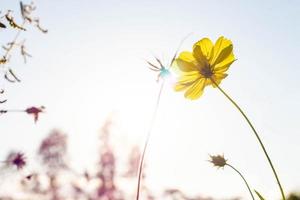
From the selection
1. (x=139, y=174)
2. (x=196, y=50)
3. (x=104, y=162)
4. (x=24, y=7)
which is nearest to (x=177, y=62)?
(x=196, y=50)

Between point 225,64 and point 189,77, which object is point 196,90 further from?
point 225,64

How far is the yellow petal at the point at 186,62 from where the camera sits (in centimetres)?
272

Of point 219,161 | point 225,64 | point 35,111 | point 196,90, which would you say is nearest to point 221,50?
point 225,64

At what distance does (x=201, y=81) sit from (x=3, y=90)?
1.65 m

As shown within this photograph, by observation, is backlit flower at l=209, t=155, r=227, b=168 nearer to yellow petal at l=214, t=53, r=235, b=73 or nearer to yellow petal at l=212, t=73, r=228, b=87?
yellow petal at l=212, t=73, r=228, b=87

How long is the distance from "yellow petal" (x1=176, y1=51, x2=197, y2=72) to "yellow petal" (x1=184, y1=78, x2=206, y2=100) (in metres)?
0.10

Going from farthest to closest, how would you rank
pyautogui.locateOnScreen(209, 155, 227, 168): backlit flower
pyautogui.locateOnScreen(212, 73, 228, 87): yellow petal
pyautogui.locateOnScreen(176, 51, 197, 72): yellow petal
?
1. pyautogui.locateOnScreen(176, 51, 197, 72): yellow petal
2. pyautogui.locateOnScreen(212, 73, 228, 87): yellow petal
3. pyautogui.locateOnScreen(209, 155, 227, 168): backlit flower

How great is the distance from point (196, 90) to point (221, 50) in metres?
0.33

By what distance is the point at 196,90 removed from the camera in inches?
106

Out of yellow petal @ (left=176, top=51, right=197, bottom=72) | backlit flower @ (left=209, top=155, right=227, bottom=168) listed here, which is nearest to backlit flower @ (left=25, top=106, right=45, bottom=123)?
backlit flower @ (left=209, top=155, right=227, bottom=168)

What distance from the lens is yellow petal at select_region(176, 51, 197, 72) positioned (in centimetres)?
272

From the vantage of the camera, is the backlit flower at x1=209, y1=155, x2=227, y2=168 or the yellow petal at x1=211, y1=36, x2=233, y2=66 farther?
the yellow petal at x1=211, y1=36, x2=233, y2=66

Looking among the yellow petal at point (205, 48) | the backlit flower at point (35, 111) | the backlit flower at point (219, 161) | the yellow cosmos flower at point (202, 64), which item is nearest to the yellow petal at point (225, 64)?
the yellow cosmos flower at point (202, 64)

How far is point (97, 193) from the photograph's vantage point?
2442cm
